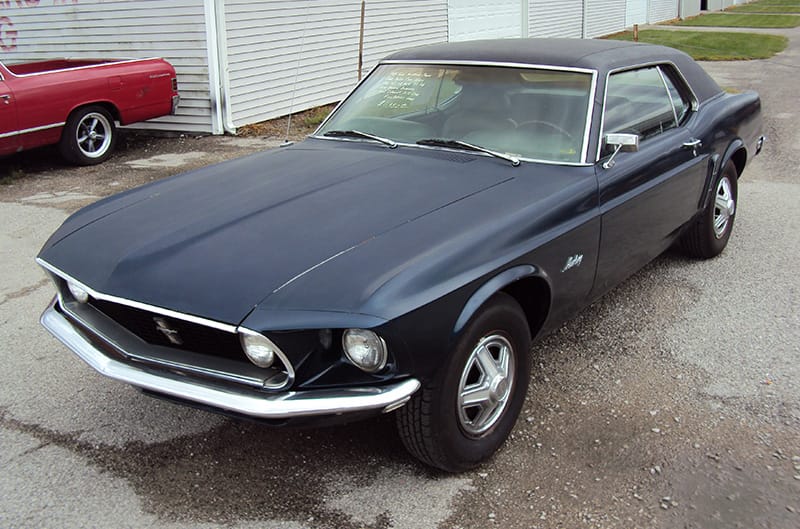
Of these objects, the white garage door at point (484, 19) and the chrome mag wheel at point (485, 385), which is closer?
the chrome mag wheel at point (485, 385)

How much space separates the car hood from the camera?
9.34 feet

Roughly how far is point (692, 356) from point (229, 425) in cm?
231

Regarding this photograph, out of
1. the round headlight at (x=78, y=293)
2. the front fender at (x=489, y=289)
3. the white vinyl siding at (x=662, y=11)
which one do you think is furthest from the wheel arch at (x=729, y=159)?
the white vinyl siding at (x=662, y=11)

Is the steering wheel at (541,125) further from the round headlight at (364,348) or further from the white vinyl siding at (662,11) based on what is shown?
the white vinyl siding at (662,11)

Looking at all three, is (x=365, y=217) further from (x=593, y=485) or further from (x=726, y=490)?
(x=726, y=490)

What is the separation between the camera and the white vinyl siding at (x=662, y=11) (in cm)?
2794

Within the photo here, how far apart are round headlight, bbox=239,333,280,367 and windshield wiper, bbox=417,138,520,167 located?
163 cm

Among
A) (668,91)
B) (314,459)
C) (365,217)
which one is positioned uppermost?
(668,91)

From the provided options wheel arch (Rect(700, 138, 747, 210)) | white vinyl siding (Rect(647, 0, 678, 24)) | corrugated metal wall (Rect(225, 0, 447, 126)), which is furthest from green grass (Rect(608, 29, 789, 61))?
wheel arch (Rect(700, 138, 747, 210))

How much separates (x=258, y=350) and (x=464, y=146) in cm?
173

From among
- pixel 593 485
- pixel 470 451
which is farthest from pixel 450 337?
pixel 593 485

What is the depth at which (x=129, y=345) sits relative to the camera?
3.02m

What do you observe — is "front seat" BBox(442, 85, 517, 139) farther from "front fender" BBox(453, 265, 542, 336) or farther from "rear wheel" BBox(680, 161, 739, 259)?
"rear wheel" BBox(680, 161, 739, 259)

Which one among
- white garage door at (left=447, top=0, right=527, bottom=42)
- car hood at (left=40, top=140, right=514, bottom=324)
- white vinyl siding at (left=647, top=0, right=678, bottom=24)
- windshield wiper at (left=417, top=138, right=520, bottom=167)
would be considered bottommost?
car hood at (left=40, top=140, right=514, bottom=324)
